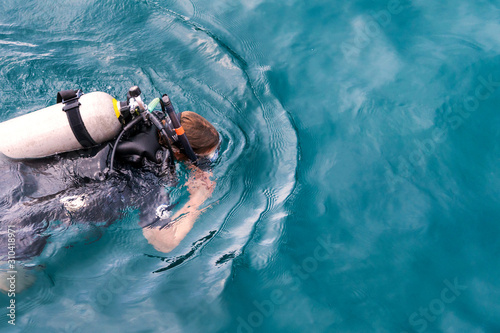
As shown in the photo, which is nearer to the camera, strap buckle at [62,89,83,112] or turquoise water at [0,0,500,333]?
strap buckle at [62,89,83,112]

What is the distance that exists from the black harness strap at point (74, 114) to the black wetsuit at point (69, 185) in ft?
0.99

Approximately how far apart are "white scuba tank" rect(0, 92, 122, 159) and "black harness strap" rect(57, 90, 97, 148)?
3cm

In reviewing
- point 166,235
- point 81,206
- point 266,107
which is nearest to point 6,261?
point 81,206

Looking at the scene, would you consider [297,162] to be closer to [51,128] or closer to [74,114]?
[74,114]

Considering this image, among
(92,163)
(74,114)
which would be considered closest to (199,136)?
(92,163)

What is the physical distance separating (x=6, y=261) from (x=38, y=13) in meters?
4.06

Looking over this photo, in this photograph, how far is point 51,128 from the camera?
3420 millimetres

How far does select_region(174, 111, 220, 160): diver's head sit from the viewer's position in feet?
12.6

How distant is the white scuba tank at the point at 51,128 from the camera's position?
3416mm

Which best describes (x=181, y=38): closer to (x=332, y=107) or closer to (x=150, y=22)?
(x=150, y=22)

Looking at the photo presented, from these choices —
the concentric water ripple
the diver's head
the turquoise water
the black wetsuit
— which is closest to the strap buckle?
the black wetsuit

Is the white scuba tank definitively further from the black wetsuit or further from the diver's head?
the diver's head

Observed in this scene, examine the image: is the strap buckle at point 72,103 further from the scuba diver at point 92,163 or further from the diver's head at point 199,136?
the diver's head at point 199,136

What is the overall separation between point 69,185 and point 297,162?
8.44ft
